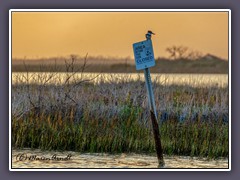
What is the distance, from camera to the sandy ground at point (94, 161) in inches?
326

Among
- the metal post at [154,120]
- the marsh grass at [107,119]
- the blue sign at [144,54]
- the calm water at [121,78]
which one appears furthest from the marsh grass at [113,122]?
the blue sign at [144,54]

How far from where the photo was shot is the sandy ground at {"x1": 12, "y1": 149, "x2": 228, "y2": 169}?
27.2ft

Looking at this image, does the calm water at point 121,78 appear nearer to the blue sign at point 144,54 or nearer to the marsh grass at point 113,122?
the marsh grass at point 113,122

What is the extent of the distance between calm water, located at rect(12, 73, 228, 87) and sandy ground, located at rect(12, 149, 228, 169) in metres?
1.01

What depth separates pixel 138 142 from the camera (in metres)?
8.96

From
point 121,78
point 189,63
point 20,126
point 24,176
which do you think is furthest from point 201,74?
point 24,176

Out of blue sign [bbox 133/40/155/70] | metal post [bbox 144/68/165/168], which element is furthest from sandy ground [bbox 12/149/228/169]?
blue sign [bbox 133/40/155/70]

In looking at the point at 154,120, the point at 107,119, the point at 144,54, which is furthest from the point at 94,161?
the point at 144,54

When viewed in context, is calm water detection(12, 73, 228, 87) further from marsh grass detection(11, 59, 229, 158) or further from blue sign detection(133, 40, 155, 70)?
blue sign detection(133, 40, 155, 70)

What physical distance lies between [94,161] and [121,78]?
216cm

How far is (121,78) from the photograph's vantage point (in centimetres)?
1040

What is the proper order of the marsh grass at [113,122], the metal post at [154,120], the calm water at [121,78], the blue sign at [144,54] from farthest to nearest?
the calm water at [121,78] < the marsh grass at [113,122] < the metal post at [154,120] < the blue sign at [144,54]

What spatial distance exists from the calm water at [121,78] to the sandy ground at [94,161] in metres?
1.01

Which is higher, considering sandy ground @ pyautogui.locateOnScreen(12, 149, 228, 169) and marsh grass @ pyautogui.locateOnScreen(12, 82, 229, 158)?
marsh grass @ pyautogui.locateOnScreen(12, 82, 229, 158)
